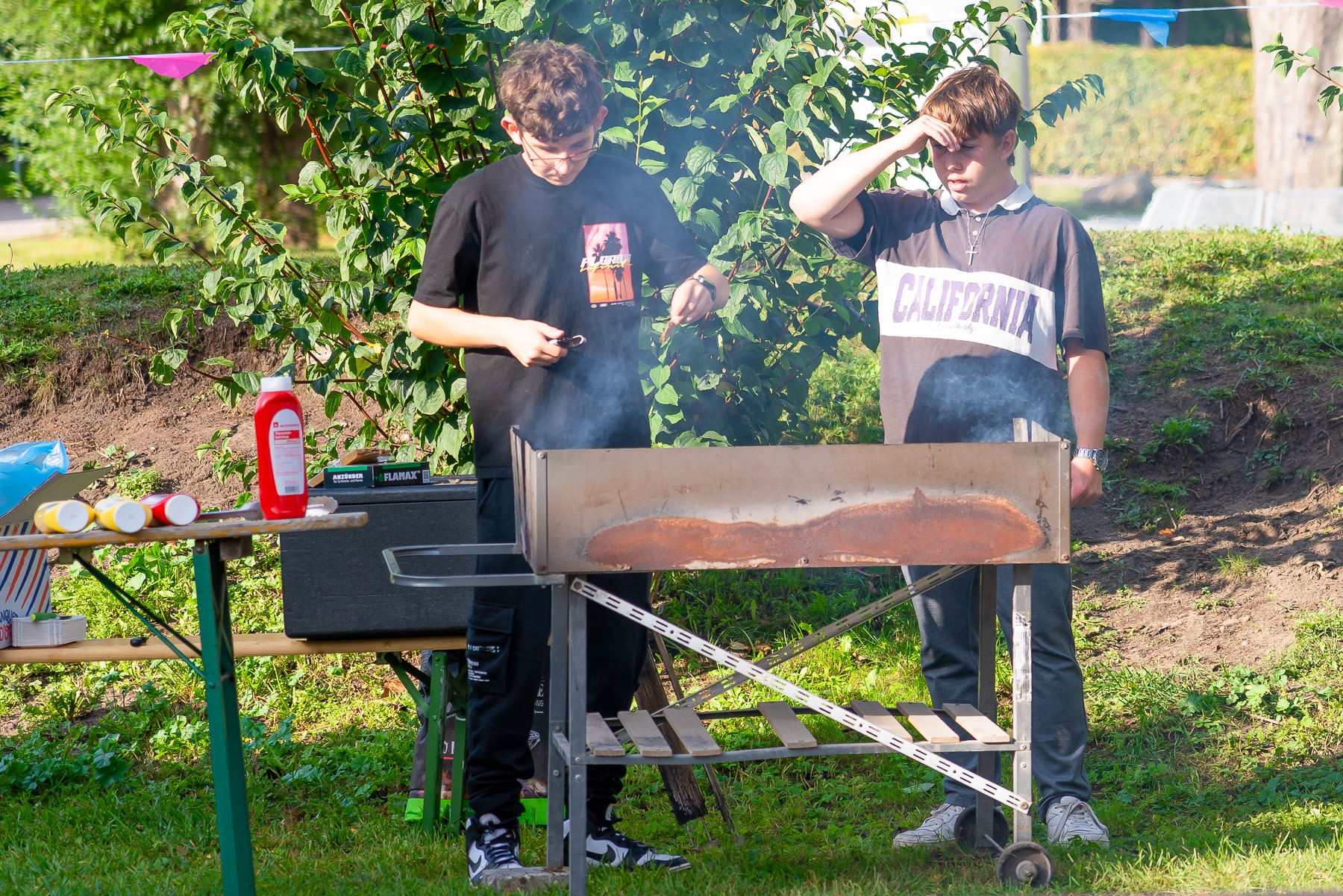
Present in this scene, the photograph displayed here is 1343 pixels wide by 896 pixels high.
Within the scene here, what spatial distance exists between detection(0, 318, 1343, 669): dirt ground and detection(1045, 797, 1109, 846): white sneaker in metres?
1.57

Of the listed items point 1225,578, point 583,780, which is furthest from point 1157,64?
point 583,780

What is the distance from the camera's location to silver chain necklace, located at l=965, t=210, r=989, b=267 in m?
3.12

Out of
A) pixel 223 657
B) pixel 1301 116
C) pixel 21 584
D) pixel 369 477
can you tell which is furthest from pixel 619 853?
pixel 1301 116

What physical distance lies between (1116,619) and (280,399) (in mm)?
3602

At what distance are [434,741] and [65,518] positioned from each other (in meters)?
1.37

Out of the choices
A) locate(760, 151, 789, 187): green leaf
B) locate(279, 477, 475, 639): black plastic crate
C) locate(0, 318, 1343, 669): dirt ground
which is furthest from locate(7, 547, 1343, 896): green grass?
locate(760, 151, 789, 187): green leaf

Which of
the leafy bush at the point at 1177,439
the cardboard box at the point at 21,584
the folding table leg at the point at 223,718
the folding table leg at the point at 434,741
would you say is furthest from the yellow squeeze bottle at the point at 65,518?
the leafy bush at the point at 1177,439

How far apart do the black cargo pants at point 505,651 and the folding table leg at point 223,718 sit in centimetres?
60

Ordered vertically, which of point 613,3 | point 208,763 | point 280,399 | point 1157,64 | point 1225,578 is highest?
point 1157,64

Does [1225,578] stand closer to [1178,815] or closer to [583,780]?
[1178,815]

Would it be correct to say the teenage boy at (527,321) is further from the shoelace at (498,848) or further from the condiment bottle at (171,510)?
the condiment bottle at (171,510)

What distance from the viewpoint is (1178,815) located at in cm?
368

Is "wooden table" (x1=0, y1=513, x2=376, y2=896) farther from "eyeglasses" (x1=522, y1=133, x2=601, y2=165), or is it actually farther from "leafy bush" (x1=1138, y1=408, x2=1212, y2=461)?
"leafy bush" (x1=1138, y1=408, x2=1212, y2=461)

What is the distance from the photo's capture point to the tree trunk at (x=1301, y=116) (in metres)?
11.2
